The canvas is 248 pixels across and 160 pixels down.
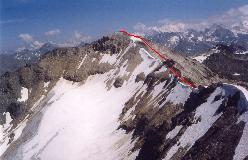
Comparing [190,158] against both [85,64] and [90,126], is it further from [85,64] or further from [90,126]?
[85,64]

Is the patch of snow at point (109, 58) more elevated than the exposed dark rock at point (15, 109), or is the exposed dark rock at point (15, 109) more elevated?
the patch of snow at point (109, 58)

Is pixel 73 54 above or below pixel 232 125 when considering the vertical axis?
below

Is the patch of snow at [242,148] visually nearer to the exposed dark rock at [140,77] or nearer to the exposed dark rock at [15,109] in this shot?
the exposed dark rock at [140,77]

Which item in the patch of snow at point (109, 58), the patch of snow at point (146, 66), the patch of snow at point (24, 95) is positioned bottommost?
the patch of snow at point (24, 95)

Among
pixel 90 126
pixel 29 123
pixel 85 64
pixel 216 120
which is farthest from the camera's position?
pixel 85 64

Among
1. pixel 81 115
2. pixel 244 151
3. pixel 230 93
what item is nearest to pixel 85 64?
pixel 81 115

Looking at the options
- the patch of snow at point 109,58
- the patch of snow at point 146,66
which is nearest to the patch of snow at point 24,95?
the patch of snow at point 109,58

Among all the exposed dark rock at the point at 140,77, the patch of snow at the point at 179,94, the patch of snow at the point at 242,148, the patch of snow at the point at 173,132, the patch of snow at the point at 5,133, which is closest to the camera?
the patch of snow at the point at 242,148
